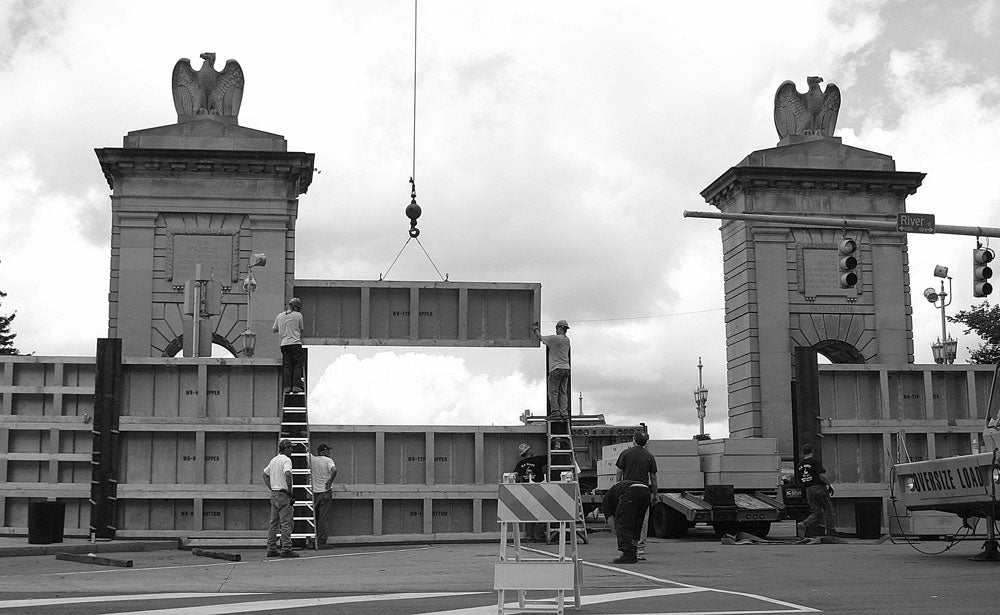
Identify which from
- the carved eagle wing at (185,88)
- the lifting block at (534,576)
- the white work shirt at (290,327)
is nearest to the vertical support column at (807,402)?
the white work shirt at (290,327)

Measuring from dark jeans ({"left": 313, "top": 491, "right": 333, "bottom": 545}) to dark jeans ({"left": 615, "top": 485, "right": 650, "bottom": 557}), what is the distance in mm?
6992

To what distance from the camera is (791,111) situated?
142ft

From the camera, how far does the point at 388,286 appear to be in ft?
88.5

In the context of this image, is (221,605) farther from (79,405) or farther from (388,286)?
(79,405)

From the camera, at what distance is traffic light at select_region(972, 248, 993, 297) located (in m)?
25.9

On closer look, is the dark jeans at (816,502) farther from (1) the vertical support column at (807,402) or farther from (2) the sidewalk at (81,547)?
(2) the sidewalk at (81,547)

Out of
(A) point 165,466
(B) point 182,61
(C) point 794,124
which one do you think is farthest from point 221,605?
(C) point 794,124

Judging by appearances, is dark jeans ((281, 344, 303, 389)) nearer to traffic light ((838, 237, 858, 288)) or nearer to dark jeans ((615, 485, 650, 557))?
dark jeans ((615, 485, 650, 557))

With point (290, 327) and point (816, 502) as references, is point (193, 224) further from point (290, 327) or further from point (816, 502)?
point (816, 502)

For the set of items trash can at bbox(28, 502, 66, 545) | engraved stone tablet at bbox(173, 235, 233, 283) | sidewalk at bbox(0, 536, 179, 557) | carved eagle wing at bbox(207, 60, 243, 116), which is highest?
carved eagle wing at bbox(207, 60, 243, 116)

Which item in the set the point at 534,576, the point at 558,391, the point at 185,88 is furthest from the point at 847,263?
the point at 185,88

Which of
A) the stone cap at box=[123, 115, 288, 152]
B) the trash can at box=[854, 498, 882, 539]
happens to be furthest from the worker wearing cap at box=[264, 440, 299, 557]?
the stone cap at box=[123, 115, 288, 152]

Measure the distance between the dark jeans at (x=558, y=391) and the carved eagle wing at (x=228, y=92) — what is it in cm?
1968

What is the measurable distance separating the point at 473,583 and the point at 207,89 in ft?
96.4
